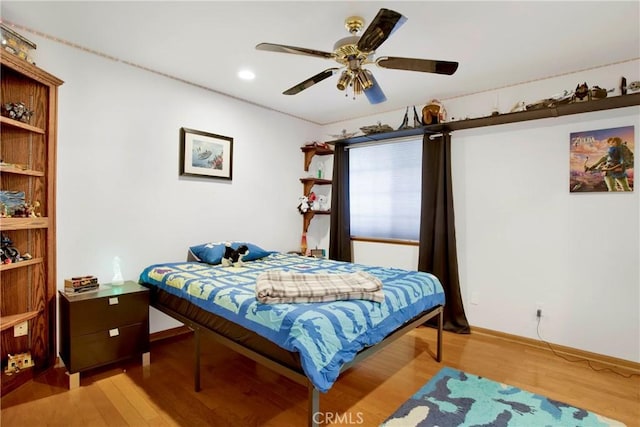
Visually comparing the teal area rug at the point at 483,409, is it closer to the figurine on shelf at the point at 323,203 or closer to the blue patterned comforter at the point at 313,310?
the blue patterned comforter at the point at 313,310

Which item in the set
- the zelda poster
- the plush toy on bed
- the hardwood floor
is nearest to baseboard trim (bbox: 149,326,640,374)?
the hardwood floor

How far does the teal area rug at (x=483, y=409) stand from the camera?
1959mm

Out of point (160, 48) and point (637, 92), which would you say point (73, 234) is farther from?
point (637, 92)

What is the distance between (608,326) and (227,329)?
3.14 meters

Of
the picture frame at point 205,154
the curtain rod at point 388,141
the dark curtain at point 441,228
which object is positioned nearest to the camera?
the picture frame at point 205,154

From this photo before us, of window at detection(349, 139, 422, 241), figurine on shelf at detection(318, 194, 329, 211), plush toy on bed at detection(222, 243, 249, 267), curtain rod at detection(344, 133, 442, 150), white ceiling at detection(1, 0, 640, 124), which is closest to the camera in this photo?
white ceiling at detection(1, 0, 640, 124)

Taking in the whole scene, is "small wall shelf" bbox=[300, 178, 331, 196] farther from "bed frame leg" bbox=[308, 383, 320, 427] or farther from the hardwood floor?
"bed frame leg" bbox=[308, 383, 320, 427]

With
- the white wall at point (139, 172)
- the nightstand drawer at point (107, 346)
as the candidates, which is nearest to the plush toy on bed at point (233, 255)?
the white wall at point (139, 172)

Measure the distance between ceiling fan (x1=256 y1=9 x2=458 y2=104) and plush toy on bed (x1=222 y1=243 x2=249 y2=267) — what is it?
1661mm

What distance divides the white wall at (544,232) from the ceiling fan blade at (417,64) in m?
1.70

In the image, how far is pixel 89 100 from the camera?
2.70m

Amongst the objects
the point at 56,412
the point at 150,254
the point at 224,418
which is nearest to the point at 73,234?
the point at 150,254

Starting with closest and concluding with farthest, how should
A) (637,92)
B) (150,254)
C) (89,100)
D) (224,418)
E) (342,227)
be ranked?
(224,418) → (637,92) → (89,100) → (150,254) → (342,227)

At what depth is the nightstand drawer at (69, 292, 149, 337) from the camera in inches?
90.3
